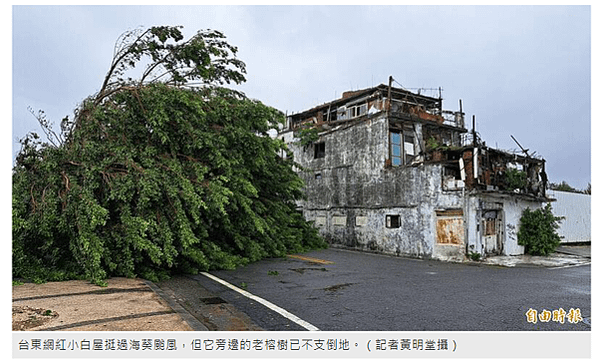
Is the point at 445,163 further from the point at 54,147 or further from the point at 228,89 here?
the point at 54,147

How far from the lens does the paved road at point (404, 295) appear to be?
245 inches

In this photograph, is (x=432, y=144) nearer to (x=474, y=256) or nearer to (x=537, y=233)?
(x=474, y=256)

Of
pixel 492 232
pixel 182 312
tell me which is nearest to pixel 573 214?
pixel 492 232

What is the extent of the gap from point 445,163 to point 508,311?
34.7 ft

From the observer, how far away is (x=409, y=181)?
1833cm

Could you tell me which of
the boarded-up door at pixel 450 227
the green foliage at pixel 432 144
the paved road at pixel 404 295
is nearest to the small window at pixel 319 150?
the green foliage at pixel 432 144

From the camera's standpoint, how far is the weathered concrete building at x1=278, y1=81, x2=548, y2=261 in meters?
16.5

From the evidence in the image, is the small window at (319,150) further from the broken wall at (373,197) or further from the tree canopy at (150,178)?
the tree canopy at (150,178)

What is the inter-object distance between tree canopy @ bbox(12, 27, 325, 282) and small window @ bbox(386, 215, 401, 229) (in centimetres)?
717

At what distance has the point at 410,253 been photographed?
18.0 m

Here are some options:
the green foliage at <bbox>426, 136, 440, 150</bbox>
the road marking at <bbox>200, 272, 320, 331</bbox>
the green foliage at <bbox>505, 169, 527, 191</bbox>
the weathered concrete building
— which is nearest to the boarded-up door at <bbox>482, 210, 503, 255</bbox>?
the weathered concrete building

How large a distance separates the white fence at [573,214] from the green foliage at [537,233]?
16.1ft

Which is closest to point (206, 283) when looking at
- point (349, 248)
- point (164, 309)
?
point (164, 309)

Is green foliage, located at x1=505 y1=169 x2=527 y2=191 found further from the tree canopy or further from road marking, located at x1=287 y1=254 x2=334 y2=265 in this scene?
the tree canopy
